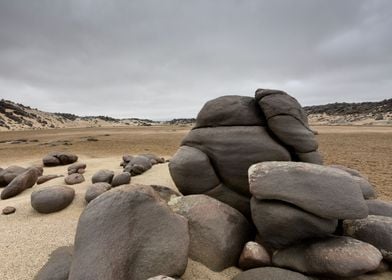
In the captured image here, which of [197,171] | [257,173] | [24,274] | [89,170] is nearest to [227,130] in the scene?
[197,171]

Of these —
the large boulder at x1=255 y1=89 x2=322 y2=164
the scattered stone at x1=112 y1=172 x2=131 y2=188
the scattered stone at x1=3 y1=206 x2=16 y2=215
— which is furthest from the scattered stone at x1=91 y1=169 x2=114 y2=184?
the large boulder at x1=255 y1=89 x2=322 y2=164

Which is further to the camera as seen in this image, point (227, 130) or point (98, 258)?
point (227, 130)

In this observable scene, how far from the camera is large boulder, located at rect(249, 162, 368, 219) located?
4.06 metres

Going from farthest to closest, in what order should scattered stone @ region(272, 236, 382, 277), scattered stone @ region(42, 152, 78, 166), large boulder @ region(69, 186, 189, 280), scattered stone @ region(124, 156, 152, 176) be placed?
1. scattered stone @ region(42, 152, 78, 166)
2. scattered stone @ region(124, 156, 152, 176)
3. scattered stone @ region(272, 236, 382, 277)
4. large boulder @ region(69, 186, 189, 280)

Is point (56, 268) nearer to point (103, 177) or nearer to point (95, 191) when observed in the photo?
point (95, 191)

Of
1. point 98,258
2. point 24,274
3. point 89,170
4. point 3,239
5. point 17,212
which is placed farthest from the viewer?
point 89,170

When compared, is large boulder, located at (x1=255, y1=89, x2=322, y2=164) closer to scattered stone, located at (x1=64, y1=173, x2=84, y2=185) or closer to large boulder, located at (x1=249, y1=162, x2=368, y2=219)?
large boulder, located at (x1=249, y1=162, x2=368, y2=219)

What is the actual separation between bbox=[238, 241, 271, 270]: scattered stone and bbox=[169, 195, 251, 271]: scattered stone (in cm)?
16

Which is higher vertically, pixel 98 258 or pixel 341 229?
pixel 98 258

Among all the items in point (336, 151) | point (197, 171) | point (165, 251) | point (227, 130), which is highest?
point (227, 130)

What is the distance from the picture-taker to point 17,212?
20.7ft

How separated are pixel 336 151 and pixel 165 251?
1538 centimetres

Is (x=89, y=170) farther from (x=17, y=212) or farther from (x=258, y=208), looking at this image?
(x=258, y=208)

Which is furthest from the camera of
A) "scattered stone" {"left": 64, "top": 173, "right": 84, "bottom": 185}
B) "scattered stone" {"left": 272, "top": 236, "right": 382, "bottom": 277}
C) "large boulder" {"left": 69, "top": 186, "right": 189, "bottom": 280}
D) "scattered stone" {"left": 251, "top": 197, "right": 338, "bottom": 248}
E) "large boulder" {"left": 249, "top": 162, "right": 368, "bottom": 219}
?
"scattered stone" {"left": 64, "top": 173, "right": 84, "bottom": 185}
